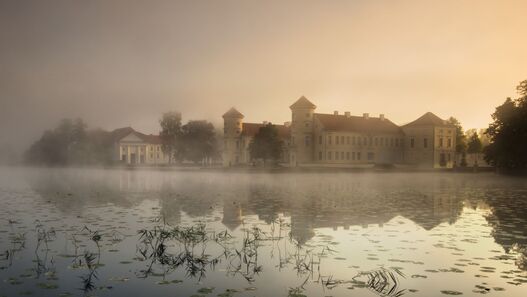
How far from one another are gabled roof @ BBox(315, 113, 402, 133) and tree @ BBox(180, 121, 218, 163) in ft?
77.6

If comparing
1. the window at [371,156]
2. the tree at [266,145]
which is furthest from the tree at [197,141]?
the window at [371,156]

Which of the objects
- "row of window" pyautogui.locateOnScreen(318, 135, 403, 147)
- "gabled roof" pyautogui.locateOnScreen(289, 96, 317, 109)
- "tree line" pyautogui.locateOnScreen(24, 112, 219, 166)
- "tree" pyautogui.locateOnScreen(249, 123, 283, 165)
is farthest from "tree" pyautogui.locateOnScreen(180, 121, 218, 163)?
"row of window" pyautogui.locateOnScreen(318, 135, 403, 147)

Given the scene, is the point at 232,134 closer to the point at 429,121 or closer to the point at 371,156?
the point at 371,156

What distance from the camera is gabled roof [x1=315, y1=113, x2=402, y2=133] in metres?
110

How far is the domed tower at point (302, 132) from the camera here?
4274 inches

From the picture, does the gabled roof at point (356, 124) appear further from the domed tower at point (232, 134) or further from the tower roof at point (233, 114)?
the domed tower at point (232, 134)

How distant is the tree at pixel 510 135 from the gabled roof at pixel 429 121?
→ 35.9 metres

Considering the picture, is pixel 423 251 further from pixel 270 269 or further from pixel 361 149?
pixel 361 149

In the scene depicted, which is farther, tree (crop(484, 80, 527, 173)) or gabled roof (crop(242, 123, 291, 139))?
gabled roof (crop(242, 123, 291, 139))

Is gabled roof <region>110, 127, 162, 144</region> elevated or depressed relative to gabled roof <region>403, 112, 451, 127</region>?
depressed

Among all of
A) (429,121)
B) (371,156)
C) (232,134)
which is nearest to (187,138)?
(232,134)

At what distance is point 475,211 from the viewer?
2500 cm

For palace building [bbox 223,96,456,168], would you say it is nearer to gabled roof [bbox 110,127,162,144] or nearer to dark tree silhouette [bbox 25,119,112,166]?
dark tree silhouette [bbox 25,119,112,166]

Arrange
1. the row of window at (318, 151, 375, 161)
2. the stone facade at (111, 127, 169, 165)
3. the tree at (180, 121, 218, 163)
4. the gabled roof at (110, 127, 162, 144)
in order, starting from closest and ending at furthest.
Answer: the tree at (180, 121, 218, 163) < the row of window at (318, 151, 375, 161) < the stone facade at (111, 127, 169, 165) < the gabled roof at (110, 127, 162, 144)
